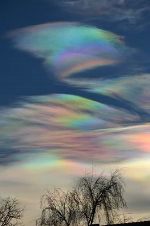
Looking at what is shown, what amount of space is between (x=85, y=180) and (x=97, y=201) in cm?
249

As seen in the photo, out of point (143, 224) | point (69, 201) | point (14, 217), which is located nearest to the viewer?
point (143, 224)

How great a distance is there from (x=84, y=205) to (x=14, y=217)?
61.1 ft

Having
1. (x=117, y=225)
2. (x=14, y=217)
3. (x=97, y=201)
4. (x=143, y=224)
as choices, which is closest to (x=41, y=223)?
(x=97, y=201)

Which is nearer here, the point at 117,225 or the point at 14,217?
the point at 117,225

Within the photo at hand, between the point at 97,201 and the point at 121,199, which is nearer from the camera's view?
the point at 121,199

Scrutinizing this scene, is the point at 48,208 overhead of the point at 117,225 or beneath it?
overhead

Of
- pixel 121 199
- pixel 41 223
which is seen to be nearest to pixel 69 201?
pixel 41 223

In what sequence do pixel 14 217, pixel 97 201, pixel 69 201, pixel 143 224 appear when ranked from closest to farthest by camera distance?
pixel 143 224 → pixel 97 201 → pixel 69 201 → pixel 14 217

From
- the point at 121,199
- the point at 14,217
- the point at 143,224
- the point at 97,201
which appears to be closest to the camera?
the point at 143,224

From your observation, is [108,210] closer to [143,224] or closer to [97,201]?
[97,201]

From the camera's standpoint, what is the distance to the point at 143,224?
1315 inches

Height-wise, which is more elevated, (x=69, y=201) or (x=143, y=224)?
(x=69, y=201)

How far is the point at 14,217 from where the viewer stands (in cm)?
5806

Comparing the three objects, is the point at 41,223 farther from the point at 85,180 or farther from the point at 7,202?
the point at 7,202
